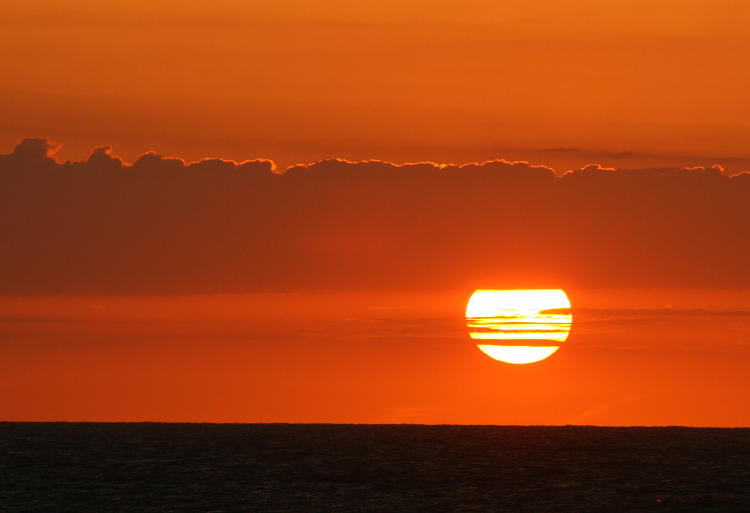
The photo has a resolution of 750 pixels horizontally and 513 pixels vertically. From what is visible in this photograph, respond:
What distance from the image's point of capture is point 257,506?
5000 cm

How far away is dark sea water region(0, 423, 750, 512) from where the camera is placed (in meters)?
50.8

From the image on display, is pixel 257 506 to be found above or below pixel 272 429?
below

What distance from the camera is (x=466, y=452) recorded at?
230ft

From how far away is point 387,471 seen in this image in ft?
201

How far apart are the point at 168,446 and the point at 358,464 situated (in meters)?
17.0

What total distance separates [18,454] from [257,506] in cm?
2833

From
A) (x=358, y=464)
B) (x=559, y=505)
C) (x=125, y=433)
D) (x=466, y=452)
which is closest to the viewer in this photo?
(x=559, y=505)

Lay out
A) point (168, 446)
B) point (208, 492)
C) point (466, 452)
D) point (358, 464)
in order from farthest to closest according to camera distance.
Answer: point (168, 446)
point (466, 452)
point (358, 464)
point (208, 492)

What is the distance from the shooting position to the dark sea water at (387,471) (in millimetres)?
50781

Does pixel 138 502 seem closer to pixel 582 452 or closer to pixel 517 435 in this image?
pixel 582 452

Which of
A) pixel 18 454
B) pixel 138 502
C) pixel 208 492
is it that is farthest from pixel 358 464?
pixel 18 454

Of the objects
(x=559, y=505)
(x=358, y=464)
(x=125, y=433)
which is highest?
(x=125, y=433)

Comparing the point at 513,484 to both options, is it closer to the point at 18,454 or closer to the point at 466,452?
the point at 466,452

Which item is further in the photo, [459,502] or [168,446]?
[168,446]
